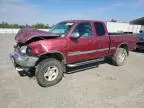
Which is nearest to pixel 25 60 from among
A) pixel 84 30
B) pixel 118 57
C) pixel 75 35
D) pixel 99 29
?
pixel 75 35

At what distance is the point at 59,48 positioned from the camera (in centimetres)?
519

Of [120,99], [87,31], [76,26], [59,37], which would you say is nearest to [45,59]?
[59,37]

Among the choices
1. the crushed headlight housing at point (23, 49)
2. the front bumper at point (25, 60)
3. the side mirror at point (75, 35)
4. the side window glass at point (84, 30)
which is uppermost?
the side window glass at point (84, 30)

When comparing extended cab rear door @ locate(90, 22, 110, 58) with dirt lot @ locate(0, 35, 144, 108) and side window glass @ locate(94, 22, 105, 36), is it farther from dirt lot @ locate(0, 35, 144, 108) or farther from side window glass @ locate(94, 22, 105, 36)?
dirt lot @ locate(0, 35, 144, 108)

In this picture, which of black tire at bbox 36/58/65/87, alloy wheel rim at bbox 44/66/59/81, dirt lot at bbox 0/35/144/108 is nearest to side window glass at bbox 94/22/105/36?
dirt lot at bbox 0/35/144/108

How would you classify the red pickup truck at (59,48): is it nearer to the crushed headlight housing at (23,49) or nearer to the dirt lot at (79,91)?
the crushed headlight housing at (23,49)

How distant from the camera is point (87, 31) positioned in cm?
627

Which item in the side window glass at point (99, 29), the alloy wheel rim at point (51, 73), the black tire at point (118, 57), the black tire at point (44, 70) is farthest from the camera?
the black tire at point (118, 57)

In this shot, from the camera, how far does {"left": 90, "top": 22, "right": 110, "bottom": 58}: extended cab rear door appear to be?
21.1ft

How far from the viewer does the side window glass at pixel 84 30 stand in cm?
594

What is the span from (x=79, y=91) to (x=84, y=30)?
2.41 meters

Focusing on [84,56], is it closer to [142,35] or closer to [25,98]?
[25,98]

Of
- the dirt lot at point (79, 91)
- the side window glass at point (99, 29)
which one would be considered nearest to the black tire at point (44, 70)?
the dirt lot at point (79, 91)

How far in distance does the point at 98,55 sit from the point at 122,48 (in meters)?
1.83
